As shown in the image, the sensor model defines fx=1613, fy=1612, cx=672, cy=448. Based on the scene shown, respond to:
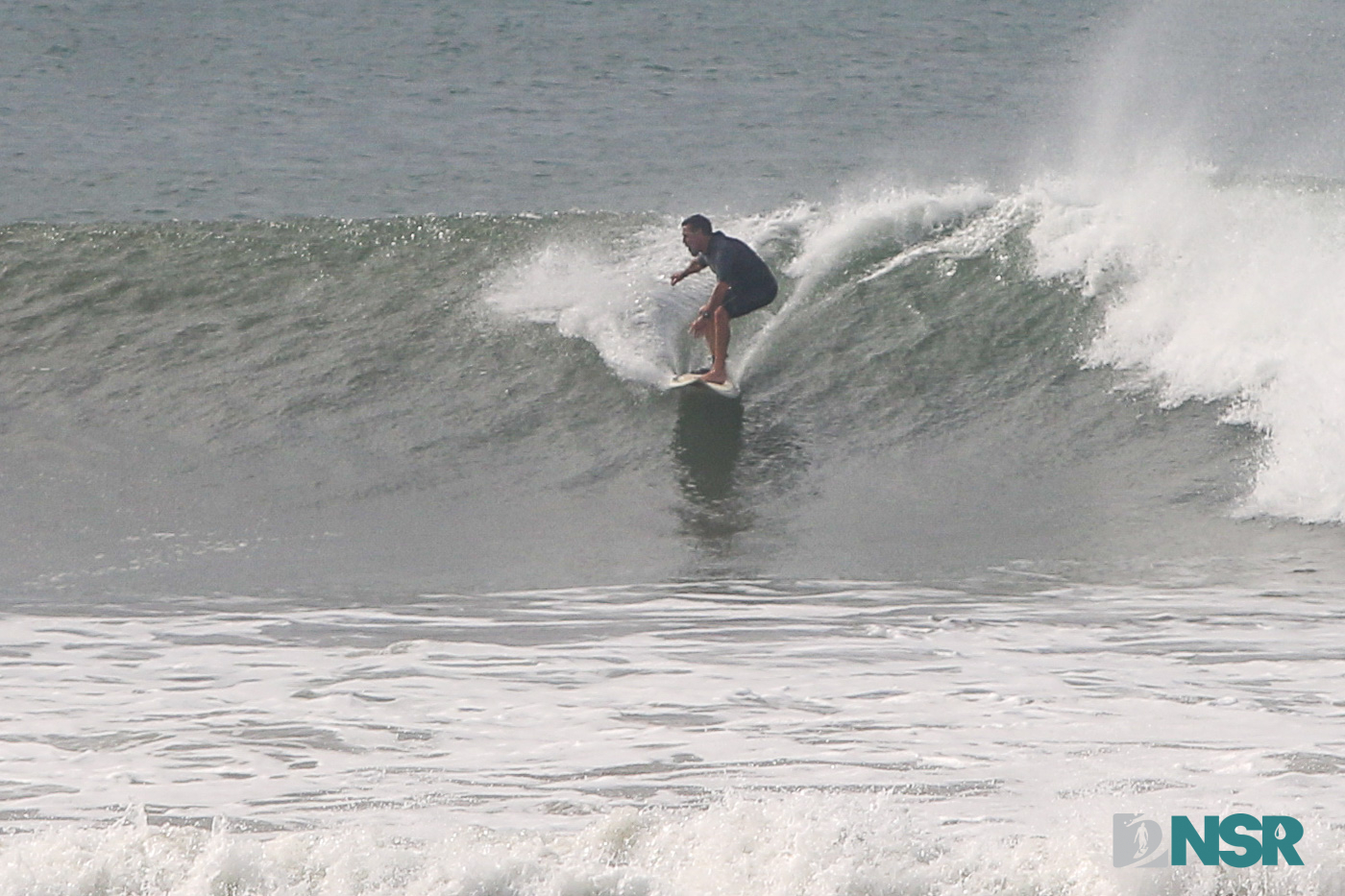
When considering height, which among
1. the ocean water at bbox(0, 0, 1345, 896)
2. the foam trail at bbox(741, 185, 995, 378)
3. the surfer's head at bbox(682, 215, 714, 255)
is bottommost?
the ocean water at bbox(0, 0, 1345, 896)

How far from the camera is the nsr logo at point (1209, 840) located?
191 inches

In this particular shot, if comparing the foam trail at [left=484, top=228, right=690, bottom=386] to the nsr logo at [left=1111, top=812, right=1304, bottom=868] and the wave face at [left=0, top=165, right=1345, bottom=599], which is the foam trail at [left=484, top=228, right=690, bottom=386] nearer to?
the wave face at [left=0, top=165, right=1345, bottom=599]

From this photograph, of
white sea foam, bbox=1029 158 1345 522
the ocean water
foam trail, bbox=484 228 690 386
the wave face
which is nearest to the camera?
the ocean water

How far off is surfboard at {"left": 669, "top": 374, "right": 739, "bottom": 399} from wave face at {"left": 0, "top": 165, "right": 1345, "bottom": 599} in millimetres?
113

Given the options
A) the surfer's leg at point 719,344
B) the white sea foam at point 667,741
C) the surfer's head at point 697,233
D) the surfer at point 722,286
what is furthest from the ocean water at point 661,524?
the surfer's head at point 697,233

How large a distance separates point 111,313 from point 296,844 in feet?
25.0

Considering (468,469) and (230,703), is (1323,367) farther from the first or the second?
(230,703)

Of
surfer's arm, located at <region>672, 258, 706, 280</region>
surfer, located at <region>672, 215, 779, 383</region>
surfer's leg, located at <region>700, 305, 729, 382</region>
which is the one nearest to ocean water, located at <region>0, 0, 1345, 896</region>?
surfer's leg, located at <region>700, 305, 729, 382</region>

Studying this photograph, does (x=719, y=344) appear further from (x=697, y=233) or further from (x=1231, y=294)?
(x=1231, y=294)

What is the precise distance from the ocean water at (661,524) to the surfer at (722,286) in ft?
1.08

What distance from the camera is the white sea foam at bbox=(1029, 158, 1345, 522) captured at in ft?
28.8

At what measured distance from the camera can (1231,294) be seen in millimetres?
10477

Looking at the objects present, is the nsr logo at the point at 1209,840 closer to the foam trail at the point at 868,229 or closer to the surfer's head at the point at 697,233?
the surfer's head at the point at 697,233

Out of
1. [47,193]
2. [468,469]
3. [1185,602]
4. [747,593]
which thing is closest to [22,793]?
[747,593]
